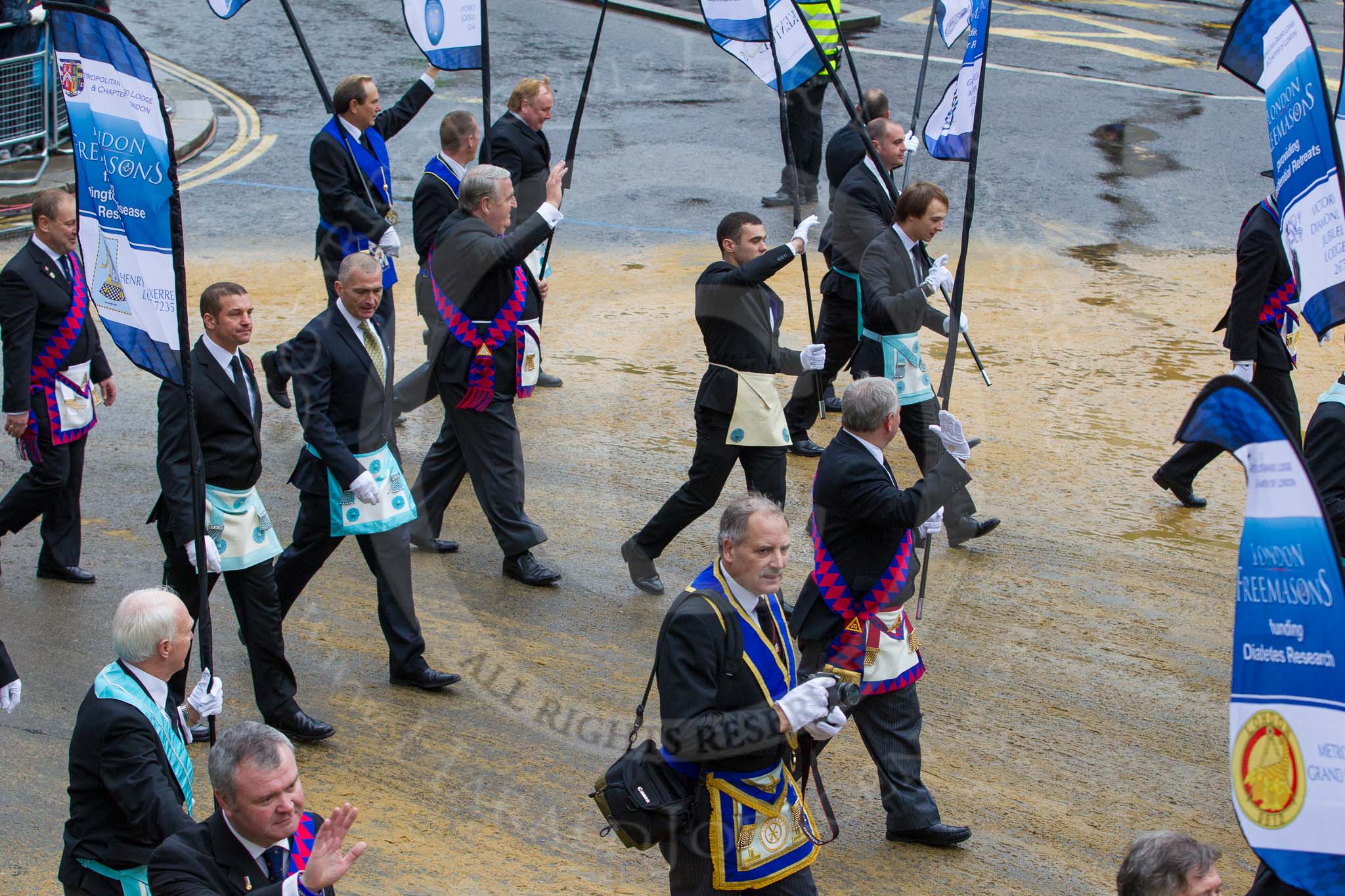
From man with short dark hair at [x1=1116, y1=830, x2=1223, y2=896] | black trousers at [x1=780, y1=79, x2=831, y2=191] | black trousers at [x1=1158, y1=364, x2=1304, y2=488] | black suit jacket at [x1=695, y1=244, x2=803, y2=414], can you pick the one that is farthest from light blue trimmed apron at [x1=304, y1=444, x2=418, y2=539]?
black trousers at [x1=780, y1=79, x2=831, y2=191]

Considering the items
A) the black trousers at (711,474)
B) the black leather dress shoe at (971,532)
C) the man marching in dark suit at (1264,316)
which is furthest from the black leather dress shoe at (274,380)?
the man marching in dark suit at (1264,316)

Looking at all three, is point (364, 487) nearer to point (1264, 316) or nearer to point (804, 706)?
point (804, 706)

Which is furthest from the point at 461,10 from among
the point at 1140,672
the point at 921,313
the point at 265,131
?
the point at 265,131

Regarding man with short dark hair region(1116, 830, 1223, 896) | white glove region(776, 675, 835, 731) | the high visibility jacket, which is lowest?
white glove region(776, 675, 835, 731)

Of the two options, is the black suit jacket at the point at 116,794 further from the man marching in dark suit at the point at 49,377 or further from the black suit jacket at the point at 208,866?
the man marching in dark suit at the point at 49,377

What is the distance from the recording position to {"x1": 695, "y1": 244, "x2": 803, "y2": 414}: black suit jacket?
22.4 feet

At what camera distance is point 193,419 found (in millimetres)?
5031

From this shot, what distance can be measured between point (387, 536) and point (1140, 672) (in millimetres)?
3468

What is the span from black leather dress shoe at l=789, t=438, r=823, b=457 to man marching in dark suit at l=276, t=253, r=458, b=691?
3154mm

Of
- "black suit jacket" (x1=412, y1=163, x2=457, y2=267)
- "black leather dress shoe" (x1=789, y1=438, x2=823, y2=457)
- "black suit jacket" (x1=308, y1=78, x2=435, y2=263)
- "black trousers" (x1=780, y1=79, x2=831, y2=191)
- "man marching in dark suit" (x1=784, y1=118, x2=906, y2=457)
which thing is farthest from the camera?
"black trousers" (x1=780, y1=79, x2=831, y2=191)

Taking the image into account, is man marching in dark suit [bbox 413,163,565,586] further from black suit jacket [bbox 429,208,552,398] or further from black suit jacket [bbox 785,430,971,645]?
black suit jacket [bbox 785,430,971,645]

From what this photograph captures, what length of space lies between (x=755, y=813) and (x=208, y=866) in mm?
1544

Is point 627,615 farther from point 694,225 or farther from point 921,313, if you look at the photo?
point 694,225

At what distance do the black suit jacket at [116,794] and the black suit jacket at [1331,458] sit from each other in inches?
165
